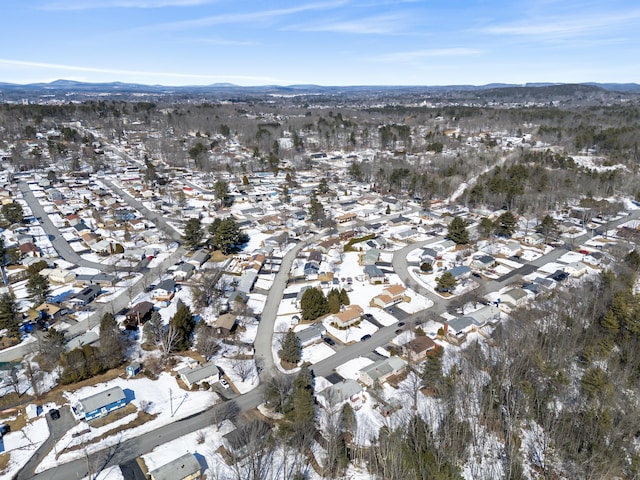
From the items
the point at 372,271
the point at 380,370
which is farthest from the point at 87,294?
the point at 380,370

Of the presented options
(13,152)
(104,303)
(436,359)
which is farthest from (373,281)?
(13,152)

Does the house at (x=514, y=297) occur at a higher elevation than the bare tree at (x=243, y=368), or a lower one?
higher

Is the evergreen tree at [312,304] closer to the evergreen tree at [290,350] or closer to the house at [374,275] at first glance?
the evergreen tree at [290,350]

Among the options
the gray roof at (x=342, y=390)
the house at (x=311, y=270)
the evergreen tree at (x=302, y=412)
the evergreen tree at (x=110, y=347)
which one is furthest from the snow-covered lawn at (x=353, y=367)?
the evergreen tree at (x=110, y=347)

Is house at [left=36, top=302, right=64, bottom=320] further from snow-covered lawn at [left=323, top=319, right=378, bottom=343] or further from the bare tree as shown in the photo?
snow-covered lawn at [left=323, top=319, right=378, bottom=343]

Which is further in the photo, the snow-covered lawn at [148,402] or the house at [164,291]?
the house at [164,291]

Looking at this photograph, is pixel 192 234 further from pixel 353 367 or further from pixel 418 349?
pixel 418 349

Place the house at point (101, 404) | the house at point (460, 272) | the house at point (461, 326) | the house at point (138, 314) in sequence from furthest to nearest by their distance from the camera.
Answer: the house at point (460, 272)
the house at point (138, 314)
the house at point (461, 326)
the house at point (101, 404)
